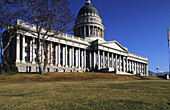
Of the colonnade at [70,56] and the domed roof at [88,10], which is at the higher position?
the domed roof at [88,10]

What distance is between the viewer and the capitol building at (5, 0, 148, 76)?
161 feet

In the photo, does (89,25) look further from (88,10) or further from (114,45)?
(114,45)

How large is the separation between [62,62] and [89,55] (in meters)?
15.7

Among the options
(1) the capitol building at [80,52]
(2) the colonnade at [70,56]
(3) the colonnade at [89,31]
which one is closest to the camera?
(1) the capitol building at [80,52]

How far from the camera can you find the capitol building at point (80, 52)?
161ft

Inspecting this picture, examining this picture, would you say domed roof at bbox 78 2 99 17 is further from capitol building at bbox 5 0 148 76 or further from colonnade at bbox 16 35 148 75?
colonnade at bbox 16 35 148 75

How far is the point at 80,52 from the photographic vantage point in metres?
68.9

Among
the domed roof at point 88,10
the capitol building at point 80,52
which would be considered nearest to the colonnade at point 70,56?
the capitol building at point 80,52

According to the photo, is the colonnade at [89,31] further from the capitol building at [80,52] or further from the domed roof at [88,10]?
the domed roof at [88,10]

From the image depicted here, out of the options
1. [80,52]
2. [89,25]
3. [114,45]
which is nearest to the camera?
[80,52]

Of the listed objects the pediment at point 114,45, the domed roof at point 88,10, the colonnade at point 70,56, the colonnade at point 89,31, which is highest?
the domed roof at point 88,10

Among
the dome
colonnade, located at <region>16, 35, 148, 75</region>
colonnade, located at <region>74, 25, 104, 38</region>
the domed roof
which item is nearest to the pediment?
colonnade, located at <region>16, 35, 148, 75</region>

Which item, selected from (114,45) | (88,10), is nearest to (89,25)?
(88,10)

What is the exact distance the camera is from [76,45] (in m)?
64.6
